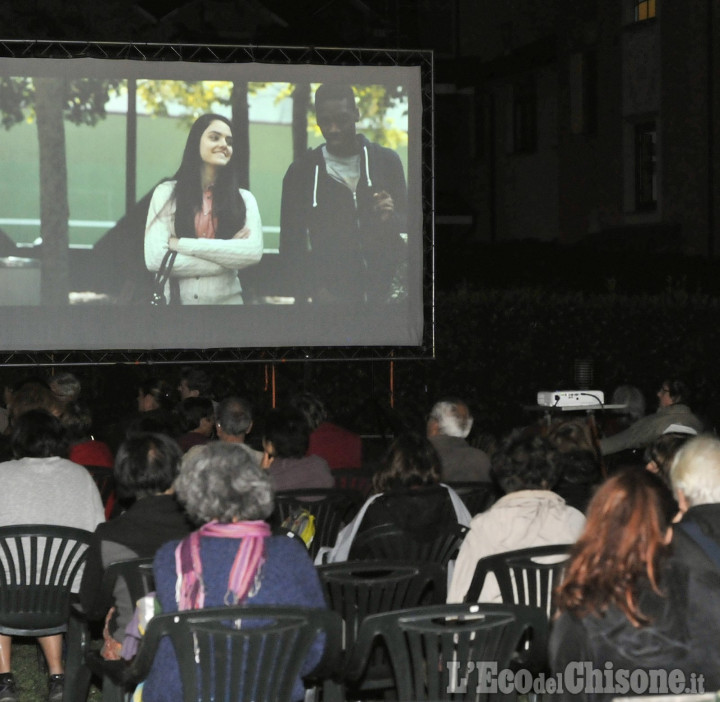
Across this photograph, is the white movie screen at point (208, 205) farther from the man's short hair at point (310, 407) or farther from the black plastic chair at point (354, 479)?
the black plastic chair at point (354, 479)

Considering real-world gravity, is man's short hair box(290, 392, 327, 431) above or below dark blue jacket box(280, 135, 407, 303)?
below

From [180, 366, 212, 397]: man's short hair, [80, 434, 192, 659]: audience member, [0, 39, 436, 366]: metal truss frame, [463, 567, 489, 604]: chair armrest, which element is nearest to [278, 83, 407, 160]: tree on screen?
[0, 39, 436, 366]: metal truss frame

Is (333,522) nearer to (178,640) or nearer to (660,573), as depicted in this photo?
(178,640)

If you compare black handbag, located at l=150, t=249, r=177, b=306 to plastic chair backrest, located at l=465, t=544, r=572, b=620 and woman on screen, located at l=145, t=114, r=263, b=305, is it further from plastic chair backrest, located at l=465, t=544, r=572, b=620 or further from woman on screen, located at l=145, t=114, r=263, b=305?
plastic chair backrest, located at l=465, t=544, r=572, b=620

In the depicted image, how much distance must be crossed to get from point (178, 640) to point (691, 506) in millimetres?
1453

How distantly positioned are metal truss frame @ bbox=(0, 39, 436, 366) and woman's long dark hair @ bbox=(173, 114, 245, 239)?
2.09ft

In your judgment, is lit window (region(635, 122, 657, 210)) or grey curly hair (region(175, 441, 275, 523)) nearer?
grey curly hair (region(175, 441, 275, 523))

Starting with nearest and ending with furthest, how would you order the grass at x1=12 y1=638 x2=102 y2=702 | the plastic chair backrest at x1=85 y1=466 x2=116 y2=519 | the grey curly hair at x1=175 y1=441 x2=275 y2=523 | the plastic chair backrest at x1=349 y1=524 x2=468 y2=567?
the grey curly hair at x1=175 y1=441 x2=275 y2=523
the plastic chair backrest at x1=349 y1=524 x2=468 y2=567
the grass at x1=12 y1=638 x2=102 y2=702
the plastic chair backrest at x1=85 y1=466 x2=116 y2=519

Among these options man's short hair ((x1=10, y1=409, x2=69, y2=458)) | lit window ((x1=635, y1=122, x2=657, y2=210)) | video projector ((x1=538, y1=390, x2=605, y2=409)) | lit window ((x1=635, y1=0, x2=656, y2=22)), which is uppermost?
lit window ((x1=635, y1=0, x2=656, y2=22))

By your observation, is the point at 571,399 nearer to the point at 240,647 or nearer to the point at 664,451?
the point at 664,451

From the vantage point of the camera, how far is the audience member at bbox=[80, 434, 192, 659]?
368 centimetres

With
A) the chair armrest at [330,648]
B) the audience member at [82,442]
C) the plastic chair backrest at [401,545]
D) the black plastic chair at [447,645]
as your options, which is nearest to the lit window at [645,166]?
the audience member at [82,442]

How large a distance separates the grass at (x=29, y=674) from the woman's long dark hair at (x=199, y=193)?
14.9ft

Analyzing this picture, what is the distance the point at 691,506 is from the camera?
3338mm
